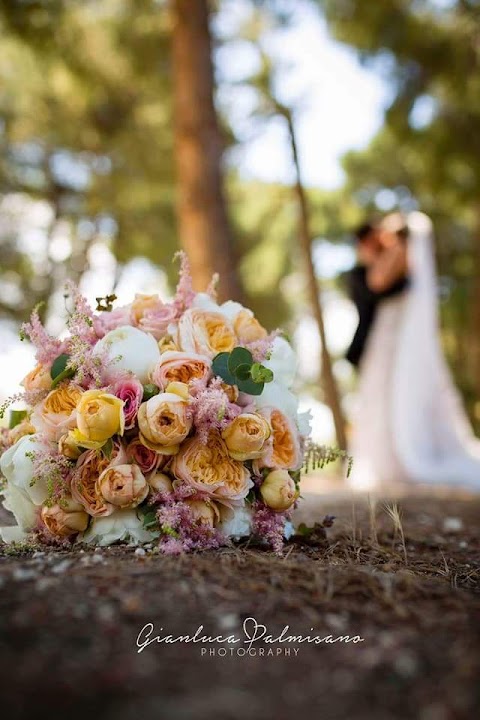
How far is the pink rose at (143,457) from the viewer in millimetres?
1786

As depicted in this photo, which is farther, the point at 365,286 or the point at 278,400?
the point at 365,286

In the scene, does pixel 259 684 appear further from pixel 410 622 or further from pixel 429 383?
pixel 429 383

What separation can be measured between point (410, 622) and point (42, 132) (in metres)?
12.2

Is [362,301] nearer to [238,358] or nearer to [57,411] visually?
[238,358]

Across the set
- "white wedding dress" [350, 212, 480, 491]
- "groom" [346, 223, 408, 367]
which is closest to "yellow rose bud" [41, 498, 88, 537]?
"white wedding dress" [350, 212, 480, 491]

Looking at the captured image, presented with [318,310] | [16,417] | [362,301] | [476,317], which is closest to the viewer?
[16,417]

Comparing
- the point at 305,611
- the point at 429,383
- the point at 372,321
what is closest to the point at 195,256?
the point at 372,321

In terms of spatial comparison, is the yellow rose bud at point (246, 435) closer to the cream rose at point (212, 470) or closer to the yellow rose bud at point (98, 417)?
the cream rose at point (212, 470)

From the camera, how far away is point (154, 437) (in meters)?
1.71

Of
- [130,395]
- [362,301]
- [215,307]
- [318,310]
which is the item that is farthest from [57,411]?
[318,310]

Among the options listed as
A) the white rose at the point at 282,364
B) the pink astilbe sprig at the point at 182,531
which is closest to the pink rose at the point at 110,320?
the white rose at the point at 282,364

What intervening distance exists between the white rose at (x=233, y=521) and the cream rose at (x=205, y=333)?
16.4 inches

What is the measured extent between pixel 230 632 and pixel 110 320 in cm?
107

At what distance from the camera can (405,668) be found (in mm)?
1005
